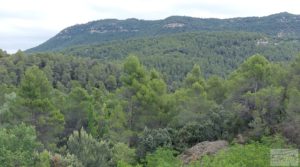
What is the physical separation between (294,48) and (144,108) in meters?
88.6

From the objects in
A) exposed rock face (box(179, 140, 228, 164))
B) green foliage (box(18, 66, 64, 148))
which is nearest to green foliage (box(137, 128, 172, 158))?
exposed rock face (box(179, 140, 228, 164))

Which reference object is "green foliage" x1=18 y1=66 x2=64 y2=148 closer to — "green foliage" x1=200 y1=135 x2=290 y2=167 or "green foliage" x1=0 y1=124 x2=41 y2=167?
"green foliage" x1=0 y1=124 x2=41 y2=167

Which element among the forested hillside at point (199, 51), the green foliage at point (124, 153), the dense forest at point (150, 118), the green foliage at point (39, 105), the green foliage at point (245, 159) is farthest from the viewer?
the forested hillside at point (199, 51)

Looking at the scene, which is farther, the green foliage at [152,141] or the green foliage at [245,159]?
the green foliage at [152,141]

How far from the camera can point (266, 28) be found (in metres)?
192

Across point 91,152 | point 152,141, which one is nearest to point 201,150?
point 152,141

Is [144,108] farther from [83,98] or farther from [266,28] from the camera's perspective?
[266,28]

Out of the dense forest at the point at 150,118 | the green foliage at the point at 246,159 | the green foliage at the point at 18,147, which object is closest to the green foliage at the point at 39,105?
the dense forest at the point at 150,118

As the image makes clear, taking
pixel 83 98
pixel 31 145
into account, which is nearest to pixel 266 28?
pixel 83 98

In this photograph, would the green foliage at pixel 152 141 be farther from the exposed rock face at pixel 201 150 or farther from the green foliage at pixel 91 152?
the green foliage at pixel 91 152

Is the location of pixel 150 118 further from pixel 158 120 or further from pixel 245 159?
pixel 245 159

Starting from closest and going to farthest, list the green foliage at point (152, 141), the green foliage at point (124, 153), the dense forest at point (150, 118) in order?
1. the dense forest at point (150, 118)
2. the green foliage at point (124, 153)
3. the green foliage at point (152, 141)

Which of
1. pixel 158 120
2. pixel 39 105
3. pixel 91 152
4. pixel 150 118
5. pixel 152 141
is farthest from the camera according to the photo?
pixel 158 120

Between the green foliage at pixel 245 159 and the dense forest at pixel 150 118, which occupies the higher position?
the green foliage at pixel 245 159
